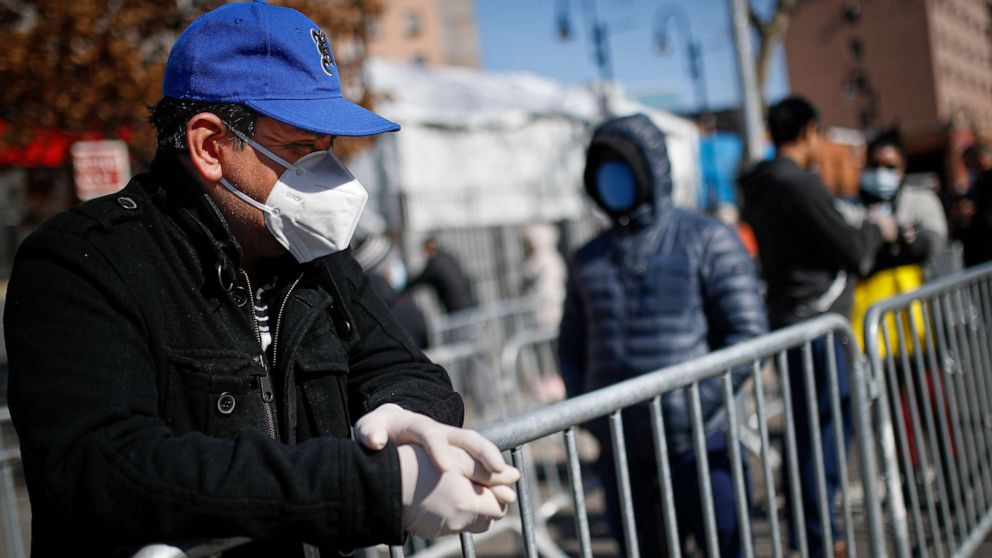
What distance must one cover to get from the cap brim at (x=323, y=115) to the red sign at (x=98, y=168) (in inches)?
224

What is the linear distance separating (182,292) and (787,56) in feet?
262

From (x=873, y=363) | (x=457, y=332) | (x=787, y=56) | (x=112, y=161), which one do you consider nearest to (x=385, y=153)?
(x=457, y=332)

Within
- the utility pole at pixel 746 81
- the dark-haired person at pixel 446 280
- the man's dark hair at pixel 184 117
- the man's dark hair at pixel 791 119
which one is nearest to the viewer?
the man's dark hair at pixel 184 117

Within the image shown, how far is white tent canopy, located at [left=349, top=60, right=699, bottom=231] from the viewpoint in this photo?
13.8 metres

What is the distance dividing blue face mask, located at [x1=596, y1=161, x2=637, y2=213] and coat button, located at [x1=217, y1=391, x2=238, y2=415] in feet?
6.93

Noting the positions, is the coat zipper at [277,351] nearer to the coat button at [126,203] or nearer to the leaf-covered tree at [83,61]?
the coat button at [126,203]

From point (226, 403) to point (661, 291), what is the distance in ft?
6.65

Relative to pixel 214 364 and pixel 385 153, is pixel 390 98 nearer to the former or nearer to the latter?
pixel 385 153

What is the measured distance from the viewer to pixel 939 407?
3895 mm

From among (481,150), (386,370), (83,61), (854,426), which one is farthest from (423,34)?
(386,370)

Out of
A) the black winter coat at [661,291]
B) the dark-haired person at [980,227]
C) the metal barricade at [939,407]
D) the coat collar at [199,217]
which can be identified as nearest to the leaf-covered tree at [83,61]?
the black winter coat at [661,291]

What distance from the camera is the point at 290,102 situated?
1.67 m

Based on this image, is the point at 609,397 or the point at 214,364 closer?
the point at 214,364

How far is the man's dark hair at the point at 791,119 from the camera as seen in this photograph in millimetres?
4551
